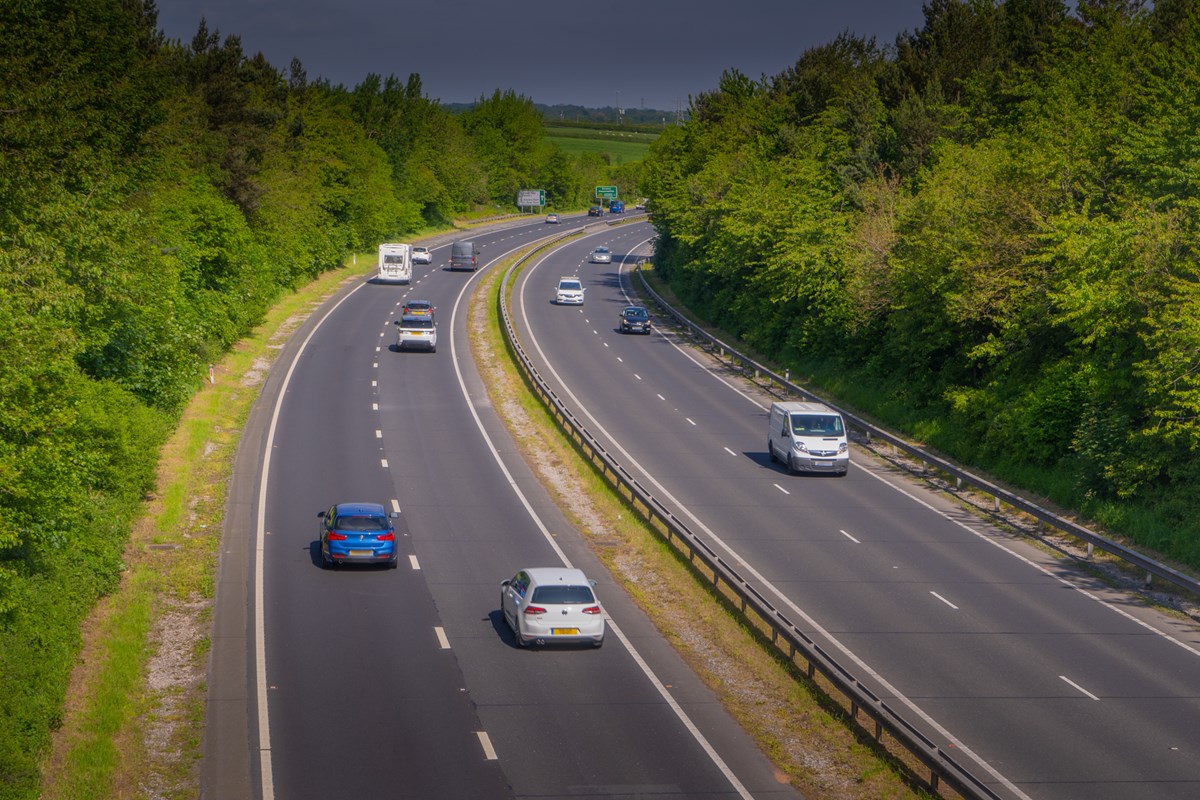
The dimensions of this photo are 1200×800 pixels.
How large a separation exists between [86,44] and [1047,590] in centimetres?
3536

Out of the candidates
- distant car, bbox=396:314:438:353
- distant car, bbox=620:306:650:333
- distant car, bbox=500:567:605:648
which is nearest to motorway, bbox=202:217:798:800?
distant car, bbox=500:567:605:648

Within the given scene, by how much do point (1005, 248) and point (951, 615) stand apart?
2130 centimetres

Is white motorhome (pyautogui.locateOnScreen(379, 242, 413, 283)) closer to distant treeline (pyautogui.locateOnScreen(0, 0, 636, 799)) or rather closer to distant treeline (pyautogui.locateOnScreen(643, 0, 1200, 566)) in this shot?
distant treeline (pyautogui.locateOnScreen(0, 0, 636, 799))

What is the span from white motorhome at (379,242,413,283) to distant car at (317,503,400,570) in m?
61.6

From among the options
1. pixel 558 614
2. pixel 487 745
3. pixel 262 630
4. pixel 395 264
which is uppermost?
pixel 395 264

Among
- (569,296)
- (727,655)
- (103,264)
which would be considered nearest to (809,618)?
(727,655)

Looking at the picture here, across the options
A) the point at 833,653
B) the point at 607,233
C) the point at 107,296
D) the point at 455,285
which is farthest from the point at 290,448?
the point at 607,233

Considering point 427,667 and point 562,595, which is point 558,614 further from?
point 427,667

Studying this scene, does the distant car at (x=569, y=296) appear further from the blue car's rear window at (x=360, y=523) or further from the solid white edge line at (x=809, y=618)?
the blue car's rear window at (x=360, y=523)

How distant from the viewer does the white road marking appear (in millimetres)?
18639

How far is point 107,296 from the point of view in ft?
108

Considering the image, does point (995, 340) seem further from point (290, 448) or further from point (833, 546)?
point (290, 448)

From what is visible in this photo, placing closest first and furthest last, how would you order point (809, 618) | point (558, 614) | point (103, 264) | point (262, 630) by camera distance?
point (558, 614)
point (262, 630)
point (809, 618)
point (103, 264)

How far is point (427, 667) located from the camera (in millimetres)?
22828
